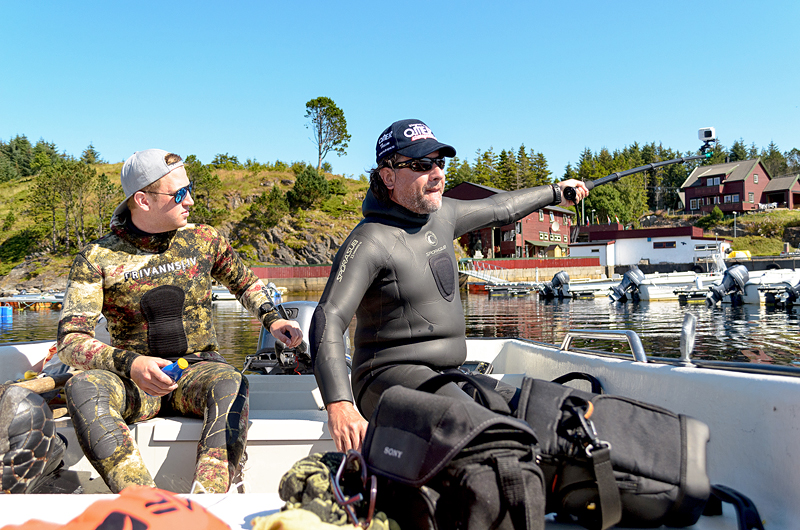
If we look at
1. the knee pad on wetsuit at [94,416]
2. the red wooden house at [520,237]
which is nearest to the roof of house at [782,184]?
the red wooden house at [520,237]

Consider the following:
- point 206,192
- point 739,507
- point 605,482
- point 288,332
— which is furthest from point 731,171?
point 605,482

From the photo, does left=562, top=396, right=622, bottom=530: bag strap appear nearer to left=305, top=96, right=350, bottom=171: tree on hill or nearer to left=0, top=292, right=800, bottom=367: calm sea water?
left=0, top=292, right=800, bottom=367: calm sea water

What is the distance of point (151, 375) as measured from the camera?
2457mm

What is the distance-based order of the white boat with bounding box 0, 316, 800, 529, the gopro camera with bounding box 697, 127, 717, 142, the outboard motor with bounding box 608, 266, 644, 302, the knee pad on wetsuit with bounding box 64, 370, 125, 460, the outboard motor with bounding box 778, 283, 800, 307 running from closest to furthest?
the white boat with bounding box 0, 316, 800, 529 → the knee pad on wetsuit with bounding box 64, 370, 125, 460 → the gopro camera with bounding box 697, 127, 717, 142 → the outboard motor with bounding box 778, 283, 800, 307 → the outboard motor with bounding box 608, 266, 644, 302

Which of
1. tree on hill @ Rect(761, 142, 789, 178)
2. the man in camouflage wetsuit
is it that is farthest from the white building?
tree on hill @ Rect(761, 142, 789, 178)

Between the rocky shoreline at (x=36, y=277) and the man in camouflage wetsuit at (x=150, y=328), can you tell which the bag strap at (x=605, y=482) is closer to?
the man in camouflage wetsuit at (x=150, y=328)

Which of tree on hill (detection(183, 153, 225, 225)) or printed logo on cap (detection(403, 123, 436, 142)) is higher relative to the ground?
tree on hill (detection(183, 153, 225, 225))

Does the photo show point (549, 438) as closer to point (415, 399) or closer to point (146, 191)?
point (415, 399)

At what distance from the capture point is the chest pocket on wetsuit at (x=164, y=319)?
2965mm

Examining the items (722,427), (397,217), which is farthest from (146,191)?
(722,427)

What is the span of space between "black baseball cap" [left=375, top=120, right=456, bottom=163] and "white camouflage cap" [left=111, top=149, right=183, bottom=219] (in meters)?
1.19

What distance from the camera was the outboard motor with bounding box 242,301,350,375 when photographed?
473 cm

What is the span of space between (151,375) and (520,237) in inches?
2368

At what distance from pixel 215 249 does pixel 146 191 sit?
52 cm
